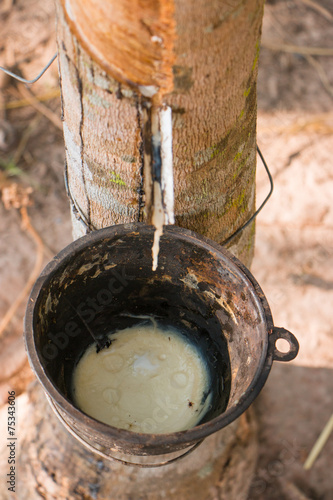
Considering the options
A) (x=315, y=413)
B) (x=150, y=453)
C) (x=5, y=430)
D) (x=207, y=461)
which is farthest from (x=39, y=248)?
(x=150, y=453)

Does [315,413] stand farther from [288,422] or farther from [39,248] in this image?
[39,248]

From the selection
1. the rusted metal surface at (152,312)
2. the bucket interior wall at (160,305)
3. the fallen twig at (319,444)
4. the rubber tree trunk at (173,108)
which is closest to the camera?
the rubber tree trunk at (173,108)

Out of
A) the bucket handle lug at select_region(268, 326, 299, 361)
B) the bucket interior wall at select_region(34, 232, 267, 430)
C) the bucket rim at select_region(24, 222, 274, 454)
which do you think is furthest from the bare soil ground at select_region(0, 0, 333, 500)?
the bucket rim at select_region(24, 222, 274, 454)

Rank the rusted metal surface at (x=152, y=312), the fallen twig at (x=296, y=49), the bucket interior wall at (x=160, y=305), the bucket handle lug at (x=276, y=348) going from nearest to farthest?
1. the rusted metal surface at (x=152, y=312)
2. the bucket handle lug at (x=276, y=348)
3. the bucket interior wall at (x=160, y=305)
4. the fallen twig at (x=296, y=49)

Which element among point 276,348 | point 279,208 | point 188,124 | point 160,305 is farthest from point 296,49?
point 276,348

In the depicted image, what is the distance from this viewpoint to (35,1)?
3.77 metres

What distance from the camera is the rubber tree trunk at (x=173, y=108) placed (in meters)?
0.98

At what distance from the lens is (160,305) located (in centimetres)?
180

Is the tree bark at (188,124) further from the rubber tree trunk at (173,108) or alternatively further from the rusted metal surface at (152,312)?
the rusted metal surface at (152,312)

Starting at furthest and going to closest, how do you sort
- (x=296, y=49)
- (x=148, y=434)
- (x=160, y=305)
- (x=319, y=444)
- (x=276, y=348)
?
(x=296, y=49) < (x=319, y=444) < (x=160, y=305) < (x=276, y=348) < (x=148, y=434)

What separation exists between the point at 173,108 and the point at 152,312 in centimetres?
92

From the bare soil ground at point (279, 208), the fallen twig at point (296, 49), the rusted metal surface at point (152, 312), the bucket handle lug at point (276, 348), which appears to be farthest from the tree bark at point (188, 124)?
the fallen twig at point (296, 49)

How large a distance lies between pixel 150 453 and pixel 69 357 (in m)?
0.67

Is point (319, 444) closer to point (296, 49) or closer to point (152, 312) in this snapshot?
point (152, 312)
